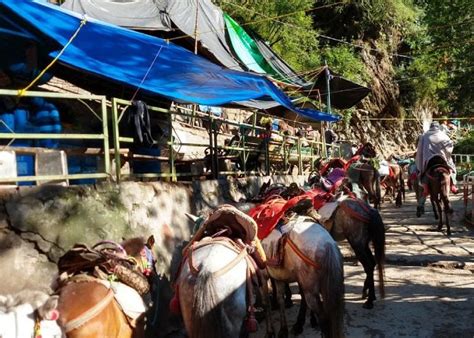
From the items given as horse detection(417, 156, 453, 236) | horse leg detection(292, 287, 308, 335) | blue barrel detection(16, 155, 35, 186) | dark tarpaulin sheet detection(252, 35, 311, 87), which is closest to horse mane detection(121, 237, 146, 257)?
blue barrel detection(16, 155, 35, 186)

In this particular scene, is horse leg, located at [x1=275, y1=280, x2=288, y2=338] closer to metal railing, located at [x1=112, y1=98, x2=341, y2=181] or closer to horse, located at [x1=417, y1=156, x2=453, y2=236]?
metal railing, located at [x1=112, y1=98, x2=341, y2=181]

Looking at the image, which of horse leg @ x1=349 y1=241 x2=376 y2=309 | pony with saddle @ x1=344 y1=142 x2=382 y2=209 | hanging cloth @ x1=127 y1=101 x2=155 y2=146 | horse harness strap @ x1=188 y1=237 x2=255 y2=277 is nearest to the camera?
horse harness strap @ x1=188 y1=237 x2=255 y2=277

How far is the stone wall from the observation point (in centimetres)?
367

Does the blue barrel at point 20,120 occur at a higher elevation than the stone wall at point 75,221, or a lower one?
higher

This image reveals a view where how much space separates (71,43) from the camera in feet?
19.6

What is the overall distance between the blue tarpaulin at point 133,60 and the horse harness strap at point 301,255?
2.80 meters

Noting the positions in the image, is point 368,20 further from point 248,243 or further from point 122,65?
point 248,243

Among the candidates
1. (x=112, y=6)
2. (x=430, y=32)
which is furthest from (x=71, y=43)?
(x=430, y=32)

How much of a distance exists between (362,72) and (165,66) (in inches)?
844

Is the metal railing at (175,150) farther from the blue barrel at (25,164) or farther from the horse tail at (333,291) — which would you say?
the horse tail at (333,291)

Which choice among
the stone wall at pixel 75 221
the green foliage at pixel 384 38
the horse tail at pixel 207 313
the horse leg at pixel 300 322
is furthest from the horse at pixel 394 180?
the horse tail at pixel 207 313

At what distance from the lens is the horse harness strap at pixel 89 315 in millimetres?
2513

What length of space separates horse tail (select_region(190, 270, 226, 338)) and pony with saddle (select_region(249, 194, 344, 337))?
4.06 ft

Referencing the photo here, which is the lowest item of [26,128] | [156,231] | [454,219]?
[454,219]
